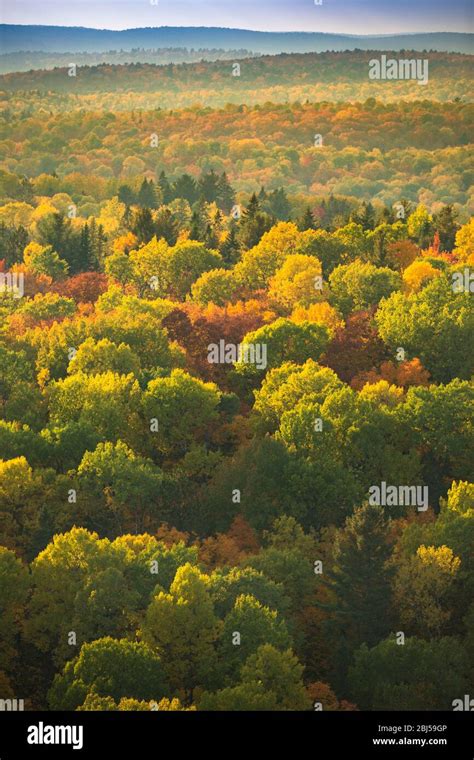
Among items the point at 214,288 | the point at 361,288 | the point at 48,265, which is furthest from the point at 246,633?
the point at 48,265

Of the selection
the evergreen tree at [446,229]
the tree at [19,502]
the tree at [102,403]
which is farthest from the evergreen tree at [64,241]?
the tree at [19,502]

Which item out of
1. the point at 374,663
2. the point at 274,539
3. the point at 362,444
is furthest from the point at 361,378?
the point at 374,663

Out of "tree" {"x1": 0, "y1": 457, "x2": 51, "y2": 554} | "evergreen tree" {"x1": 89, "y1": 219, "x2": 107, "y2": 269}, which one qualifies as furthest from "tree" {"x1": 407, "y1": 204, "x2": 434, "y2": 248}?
"tree" {"x1": 0, "y1": 457, "x2": 51, "y2": 554}

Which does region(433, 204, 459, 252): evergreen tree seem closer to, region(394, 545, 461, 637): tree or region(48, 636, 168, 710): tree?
region(394, 545, 461, 637): tree

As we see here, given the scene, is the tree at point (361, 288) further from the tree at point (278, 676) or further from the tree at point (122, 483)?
the tree at point (278, 676)

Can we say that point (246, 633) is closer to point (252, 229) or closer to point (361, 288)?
point (361, 288)
